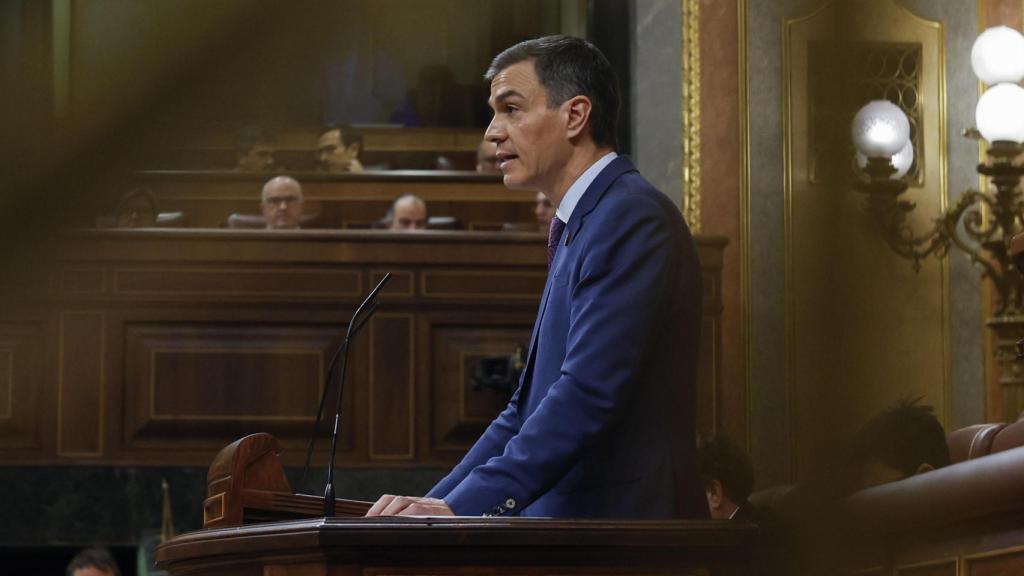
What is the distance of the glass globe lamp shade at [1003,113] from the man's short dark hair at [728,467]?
8.80ft

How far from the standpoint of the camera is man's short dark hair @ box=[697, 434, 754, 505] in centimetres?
347

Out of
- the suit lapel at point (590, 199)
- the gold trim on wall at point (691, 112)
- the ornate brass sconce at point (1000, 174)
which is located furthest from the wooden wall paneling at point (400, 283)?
the suit lapel at point (590, 199)

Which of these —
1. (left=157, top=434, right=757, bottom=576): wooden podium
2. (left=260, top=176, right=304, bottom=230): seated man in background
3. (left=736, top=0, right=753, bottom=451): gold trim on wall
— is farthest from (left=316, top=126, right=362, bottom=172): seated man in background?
(left=157, top=434, right=757, bottom=576): wooden podium

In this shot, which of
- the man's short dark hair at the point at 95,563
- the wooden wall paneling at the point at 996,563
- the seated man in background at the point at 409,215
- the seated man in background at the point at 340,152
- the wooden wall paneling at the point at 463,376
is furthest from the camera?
the seated man in background at the point at 340,152

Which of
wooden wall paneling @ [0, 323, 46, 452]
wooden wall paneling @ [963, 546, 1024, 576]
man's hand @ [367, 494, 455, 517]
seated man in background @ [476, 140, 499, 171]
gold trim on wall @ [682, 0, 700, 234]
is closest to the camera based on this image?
man's hand @ [367, 494, 455, 517]

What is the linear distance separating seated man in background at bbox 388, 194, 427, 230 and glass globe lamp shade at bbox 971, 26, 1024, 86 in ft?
8.75

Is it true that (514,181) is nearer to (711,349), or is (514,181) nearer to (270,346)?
(270,346)

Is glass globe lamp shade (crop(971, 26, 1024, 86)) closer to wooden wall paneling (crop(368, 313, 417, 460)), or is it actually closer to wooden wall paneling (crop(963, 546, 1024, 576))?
wooden wall paneling (crop(368, 313, 417, 460))

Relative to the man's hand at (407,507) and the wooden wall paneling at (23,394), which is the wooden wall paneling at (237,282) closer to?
the wooden wall paneling at (23,394)

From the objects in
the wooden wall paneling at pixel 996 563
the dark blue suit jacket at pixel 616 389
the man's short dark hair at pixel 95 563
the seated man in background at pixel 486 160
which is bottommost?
the man's short dark hair at pixel 95 563

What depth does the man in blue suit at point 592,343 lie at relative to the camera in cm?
168

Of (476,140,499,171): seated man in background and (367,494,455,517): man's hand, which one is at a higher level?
(476,140,499,171): seated man in background

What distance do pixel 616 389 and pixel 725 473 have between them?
188 cm

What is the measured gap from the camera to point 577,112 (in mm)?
1968
